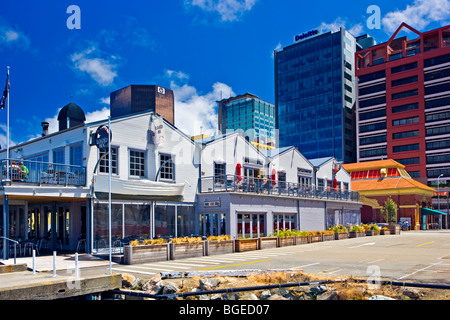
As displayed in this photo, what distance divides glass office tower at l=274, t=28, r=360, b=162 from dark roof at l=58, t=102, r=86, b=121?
99112 mm

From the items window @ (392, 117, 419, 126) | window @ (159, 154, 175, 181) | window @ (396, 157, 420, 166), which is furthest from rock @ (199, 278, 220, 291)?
window @ (392, 117, 419, 126)

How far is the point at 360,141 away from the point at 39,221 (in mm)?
99812

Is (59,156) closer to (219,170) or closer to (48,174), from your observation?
(48,174)

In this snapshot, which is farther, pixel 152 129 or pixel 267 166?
pixel 267 166

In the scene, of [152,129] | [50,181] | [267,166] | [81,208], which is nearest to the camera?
[50,181]

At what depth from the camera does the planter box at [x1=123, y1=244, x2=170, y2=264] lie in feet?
63.8

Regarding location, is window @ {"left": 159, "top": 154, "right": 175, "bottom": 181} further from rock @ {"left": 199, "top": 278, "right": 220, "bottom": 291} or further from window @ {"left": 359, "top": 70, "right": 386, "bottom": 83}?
window @ {"left": 359, "top": 70, "right": 386, "bottom": 83}

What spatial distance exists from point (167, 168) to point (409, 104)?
9102 cm

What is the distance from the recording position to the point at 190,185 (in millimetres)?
30328

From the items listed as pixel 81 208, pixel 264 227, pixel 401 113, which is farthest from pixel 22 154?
pixel 401 113

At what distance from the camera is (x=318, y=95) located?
443ft

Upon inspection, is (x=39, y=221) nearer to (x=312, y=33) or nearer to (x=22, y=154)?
(x=22, y=154)

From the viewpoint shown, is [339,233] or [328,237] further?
[339,233]

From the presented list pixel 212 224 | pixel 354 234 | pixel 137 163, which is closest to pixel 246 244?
pixel 212 224
